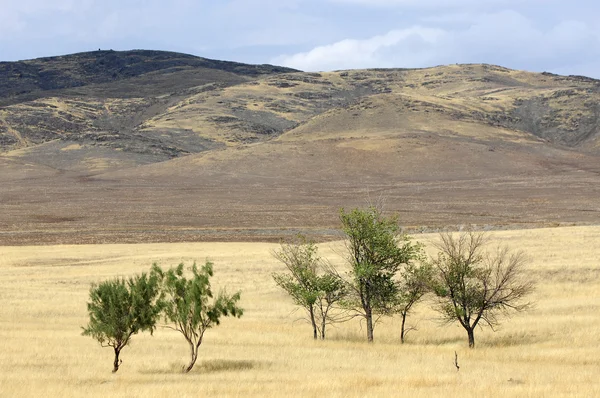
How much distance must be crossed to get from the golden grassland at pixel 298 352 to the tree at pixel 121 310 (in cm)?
121

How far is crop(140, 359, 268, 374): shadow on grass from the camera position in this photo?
27234mm

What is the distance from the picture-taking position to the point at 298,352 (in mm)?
31000

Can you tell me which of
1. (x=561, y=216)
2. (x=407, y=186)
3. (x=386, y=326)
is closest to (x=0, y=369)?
(x=386, y=326)

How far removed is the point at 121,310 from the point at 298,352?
7.26 metres

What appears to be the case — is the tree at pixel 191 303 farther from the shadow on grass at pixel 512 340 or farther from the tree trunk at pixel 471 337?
the shadow on grass at pixel 512 340

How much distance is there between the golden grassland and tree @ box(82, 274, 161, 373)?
1211 mm

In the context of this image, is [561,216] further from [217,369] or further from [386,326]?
[217,369]

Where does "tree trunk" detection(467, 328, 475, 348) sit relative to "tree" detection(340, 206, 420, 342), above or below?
below

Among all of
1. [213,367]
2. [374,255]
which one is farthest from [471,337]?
[213,367]

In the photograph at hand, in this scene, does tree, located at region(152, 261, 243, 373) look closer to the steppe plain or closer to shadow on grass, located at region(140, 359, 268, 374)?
shadow on grass, located at region(140, 359, 268, 374)

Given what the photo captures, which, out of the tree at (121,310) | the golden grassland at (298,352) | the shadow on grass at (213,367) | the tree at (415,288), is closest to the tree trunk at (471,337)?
the golden grassland at (298,352)

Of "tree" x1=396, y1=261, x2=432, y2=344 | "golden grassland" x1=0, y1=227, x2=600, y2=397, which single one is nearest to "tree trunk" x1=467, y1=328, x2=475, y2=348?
"golden grassland" x1=0, y1=227, x2=600, y2=397

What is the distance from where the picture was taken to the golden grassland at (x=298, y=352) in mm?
22625

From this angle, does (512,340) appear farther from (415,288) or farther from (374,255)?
(374,255)
